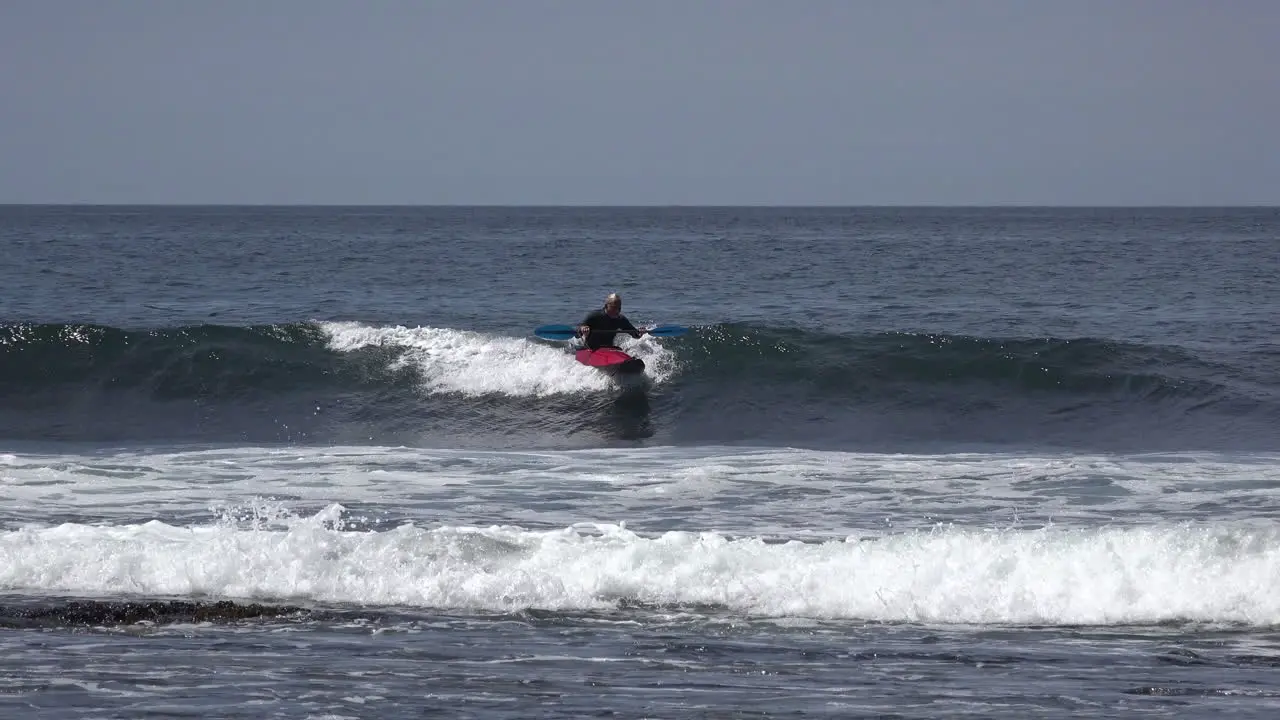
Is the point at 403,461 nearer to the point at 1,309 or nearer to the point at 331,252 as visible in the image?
the point at 1,309

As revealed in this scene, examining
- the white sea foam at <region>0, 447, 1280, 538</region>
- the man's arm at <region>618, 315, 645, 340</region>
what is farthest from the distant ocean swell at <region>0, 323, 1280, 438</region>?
the white sea foam at <region>0, 447, 1280, 538</region>

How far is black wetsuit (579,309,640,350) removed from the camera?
21.5 metres

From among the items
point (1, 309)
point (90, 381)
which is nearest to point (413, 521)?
point (90, 381)

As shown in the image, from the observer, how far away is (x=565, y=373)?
23.7m

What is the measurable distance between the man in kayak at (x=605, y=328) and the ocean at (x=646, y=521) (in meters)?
1.09

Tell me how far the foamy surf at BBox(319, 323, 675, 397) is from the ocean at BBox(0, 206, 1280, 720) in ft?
0.28

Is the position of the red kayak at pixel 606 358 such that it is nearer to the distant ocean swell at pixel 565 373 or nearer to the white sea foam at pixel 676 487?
the distant ocean swell at pixel 565 373

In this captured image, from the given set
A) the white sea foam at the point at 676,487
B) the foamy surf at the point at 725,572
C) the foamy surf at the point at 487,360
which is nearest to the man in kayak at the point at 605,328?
the foamy surf at the point at 487,360

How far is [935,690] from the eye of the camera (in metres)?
7.91

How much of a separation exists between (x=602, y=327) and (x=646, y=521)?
9216 millimetres

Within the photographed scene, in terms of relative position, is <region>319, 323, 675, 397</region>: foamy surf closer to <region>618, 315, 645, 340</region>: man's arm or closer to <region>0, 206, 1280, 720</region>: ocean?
<region>0, 206, 1280, 720</region>: ocean

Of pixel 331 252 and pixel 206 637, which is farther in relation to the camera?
pixel 331 252

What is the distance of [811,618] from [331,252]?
2404 inches

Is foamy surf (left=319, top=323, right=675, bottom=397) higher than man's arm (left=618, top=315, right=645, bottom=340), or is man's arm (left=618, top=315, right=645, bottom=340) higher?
man's arm (left=618, top=315, right=645, bottom=340)
